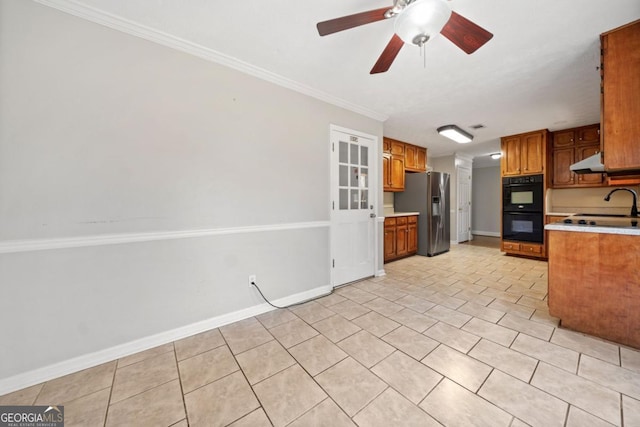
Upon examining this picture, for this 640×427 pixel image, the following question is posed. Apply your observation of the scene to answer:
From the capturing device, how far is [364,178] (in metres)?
3.46

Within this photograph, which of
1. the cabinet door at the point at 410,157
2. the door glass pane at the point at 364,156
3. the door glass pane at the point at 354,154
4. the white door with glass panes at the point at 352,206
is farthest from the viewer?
the cabinet door at the point at 410,157

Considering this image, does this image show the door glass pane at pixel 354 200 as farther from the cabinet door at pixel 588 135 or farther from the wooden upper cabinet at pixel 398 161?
the cabinet door at pixel 588 135

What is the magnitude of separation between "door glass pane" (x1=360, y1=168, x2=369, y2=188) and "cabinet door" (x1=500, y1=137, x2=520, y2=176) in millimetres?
3457

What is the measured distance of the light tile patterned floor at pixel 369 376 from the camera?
1.28 meters

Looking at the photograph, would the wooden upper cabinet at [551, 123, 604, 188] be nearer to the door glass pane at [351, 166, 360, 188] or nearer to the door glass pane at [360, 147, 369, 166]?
the door glass pane at [360, 147, 369, 166]

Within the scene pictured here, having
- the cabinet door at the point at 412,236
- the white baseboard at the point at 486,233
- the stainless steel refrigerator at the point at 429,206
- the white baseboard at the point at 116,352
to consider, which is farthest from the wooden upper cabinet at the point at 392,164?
the white baseboard at the point at 486,233

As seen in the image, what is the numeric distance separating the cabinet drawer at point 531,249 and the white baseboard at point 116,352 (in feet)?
16.3

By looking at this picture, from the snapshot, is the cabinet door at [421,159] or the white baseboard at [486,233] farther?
the white baseboard at [486,233]

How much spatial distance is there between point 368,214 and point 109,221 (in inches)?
114

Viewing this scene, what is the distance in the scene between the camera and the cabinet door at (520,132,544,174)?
445cm

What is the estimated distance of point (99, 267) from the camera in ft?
5.73

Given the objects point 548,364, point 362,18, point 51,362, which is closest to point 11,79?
point 51,362

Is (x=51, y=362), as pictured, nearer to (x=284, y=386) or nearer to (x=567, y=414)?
(x=284, y=386)

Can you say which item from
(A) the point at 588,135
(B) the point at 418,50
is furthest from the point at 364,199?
(A) the point at 588,135
